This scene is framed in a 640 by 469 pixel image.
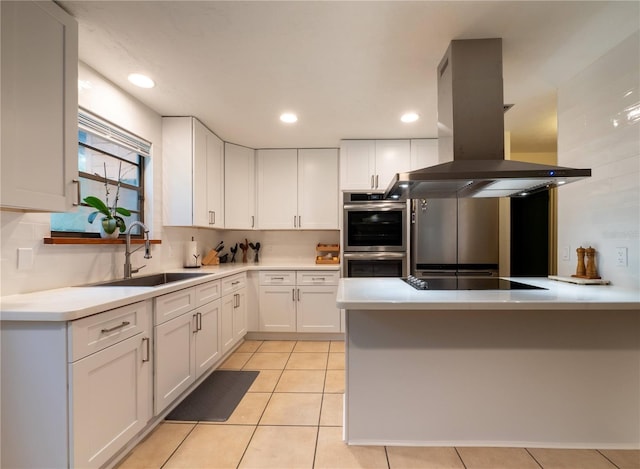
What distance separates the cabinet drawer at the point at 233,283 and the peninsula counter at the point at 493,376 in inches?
61.6

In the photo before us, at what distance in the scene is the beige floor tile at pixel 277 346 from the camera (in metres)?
3.35

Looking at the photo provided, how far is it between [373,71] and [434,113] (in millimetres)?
993

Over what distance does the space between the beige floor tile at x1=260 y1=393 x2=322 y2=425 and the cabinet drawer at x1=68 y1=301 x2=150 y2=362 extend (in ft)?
3.23

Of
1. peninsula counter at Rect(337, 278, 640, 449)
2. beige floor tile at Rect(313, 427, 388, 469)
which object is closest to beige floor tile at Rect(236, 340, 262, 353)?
beige floor tile at Rect(313, 427, 388, 469)

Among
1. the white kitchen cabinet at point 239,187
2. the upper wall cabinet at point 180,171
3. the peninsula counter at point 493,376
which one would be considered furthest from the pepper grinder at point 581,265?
the white kitchen cabinet at point 239,187

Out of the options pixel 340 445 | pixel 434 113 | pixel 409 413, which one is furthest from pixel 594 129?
pixel 340 445

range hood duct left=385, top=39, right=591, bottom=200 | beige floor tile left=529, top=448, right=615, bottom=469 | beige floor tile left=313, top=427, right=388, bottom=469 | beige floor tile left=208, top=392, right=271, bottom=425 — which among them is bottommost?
beige floor tile left=208, top=392, right=271, bottom=425

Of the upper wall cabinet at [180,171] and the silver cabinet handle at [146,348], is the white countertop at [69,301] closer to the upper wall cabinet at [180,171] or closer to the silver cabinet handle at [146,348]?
the silver cabinet handle at [146,348]

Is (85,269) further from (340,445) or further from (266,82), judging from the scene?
(340,445)

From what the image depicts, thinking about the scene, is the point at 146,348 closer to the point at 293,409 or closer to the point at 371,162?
the point at 293,409

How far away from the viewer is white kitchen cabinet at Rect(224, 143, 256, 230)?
12.1ft

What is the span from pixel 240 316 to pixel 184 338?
116 cm

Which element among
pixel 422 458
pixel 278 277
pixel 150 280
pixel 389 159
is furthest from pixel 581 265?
pixel 150 280

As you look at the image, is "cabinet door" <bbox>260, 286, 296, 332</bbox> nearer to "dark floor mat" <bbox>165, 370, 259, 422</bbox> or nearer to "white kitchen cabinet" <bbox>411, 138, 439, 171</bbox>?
"dark floor mat" <bbox>165, 370, 259, 422</bbox>
